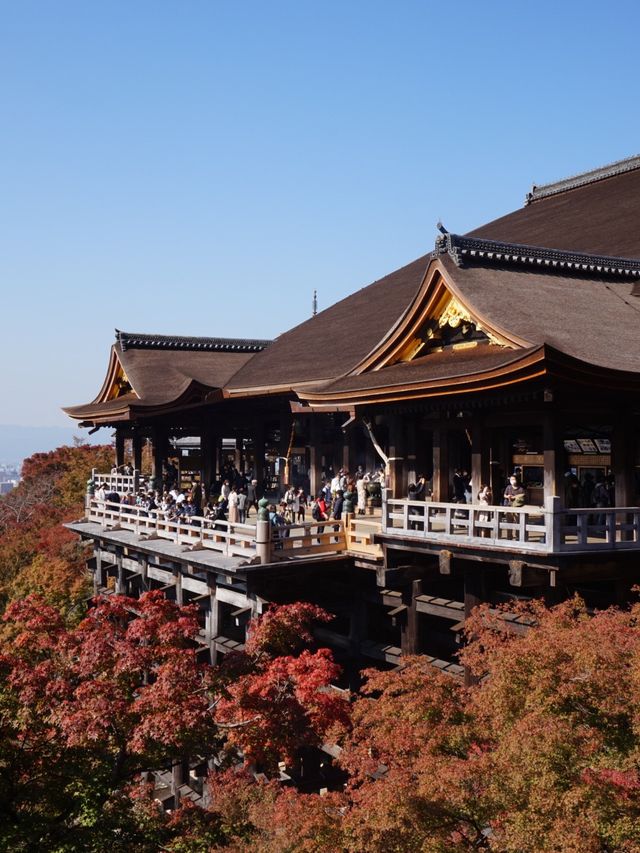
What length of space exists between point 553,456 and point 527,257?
6.64 meters

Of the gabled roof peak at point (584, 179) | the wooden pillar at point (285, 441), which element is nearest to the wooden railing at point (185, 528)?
the wooden pillar at point (285, 441)

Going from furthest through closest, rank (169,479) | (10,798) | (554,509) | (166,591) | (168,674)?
(169,479)
(166,591)
(554,509)
(168,674)
(10,798)

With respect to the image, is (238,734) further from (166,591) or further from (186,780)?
(166,591)

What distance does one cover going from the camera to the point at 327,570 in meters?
20.6

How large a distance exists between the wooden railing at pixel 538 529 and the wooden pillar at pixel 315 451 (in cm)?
934

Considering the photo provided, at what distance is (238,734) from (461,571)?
21.2ft

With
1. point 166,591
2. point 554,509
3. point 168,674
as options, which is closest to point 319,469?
point 166,591

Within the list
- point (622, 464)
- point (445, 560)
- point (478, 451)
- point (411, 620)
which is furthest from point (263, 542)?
point (622, 464)

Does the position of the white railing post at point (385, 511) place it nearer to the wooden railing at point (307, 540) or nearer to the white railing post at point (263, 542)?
the wooden railing at point (307, 540)

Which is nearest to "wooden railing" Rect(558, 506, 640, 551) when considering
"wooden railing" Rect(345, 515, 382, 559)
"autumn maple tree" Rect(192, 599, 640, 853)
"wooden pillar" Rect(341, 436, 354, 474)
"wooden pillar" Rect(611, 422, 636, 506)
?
"wooden pillar" Rect(611, 422, 636, 506)

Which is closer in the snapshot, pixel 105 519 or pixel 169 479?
pixel 105 519

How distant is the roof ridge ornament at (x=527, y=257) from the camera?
62.0 feet

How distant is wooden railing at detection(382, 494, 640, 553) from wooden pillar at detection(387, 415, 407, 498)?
3.95 ft

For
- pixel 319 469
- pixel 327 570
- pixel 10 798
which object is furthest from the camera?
pixel 319 469
